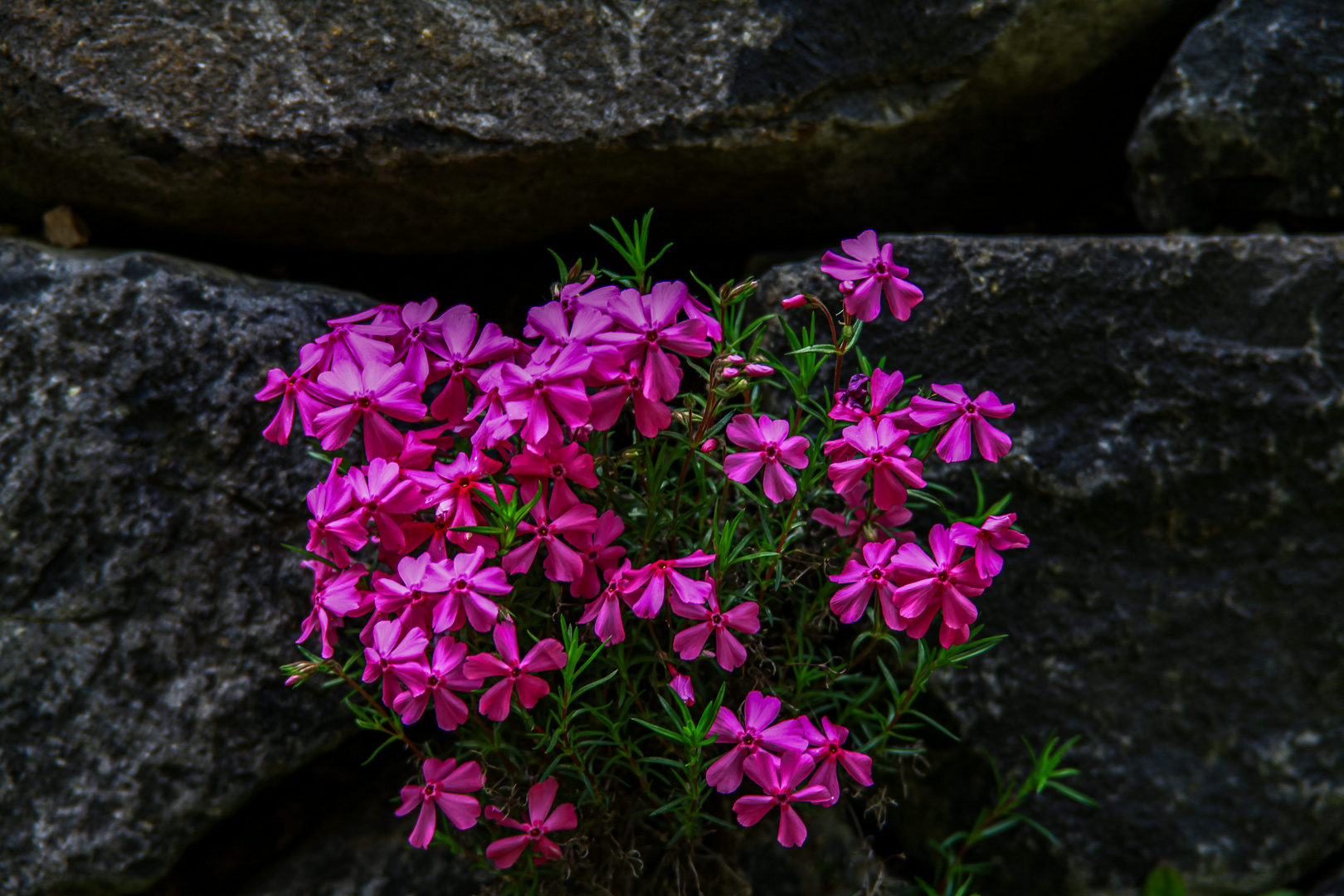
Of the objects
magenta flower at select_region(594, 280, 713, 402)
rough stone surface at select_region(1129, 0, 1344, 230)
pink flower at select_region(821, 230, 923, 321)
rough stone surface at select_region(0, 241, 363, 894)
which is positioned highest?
rough stone surface at select_region(1129, 0, 1344, 230)

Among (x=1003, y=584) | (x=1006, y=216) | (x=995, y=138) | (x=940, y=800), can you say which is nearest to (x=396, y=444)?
(x=1003, y=584)

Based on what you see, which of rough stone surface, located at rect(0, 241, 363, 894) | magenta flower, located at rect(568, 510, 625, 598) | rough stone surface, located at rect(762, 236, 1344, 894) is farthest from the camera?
rough stone surface, located at rect(762, 236, 1344, 894)

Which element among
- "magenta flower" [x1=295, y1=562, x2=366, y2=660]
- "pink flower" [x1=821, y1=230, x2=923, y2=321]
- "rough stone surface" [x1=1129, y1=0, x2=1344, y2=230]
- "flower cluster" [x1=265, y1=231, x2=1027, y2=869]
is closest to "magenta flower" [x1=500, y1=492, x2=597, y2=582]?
"flower cluster" [x1=265, y1=231, x2=1027, y2=869]

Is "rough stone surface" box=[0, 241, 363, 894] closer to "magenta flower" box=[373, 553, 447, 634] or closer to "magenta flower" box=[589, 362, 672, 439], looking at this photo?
"magenta flower" box=[373, 553, 447, 634]

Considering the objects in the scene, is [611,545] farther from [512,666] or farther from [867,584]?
[867,584]

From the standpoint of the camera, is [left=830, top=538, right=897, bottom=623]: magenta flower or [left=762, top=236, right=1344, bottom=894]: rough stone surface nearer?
[left=830, top=538, right=897, bottom=623]: magenta flower

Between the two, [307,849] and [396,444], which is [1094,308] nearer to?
[396,444]

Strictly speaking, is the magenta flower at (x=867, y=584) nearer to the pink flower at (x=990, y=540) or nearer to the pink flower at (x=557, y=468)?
the pink flower at (x=990, y=540)

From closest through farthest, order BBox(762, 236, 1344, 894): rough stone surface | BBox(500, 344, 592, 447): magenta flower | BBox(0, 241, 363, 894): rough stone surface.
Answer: BBox(500, 344, 592, 447): magenta flower < BBox(0, 241, 363, 894): rough stone surface < BBox(762, 236, 1344, 894): rough stone surface
